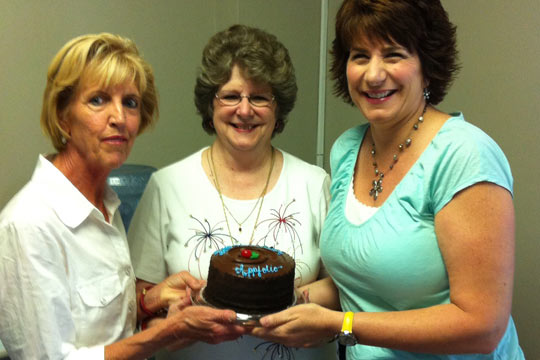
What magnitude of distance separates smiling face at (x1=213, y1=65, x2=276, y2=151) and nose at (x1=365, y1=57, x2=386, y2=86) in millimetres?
420

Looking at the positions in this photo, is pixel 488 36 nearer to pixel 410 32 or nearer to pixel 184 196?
pixel 410 32

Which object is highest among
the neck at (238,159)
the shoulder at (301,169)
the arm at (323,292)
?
the neck at (238,159)

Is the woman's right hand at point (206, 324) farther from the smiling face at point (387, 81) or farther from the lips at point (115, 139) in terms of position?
the smiling face at point (387, 81)

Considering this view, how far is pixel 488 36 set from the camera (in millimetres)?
2297

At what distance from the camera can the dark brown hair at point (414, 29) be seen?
134 cm

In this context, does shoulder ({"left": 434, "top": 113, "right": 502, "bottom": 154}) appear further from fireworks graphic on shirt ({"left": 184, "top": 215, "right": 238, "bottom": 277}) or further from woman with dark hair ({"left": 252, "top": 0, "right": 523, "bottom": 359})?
fireworks graphic on shirt ({"left": 184, "top": 215, "right": 238, "bottom": 277})

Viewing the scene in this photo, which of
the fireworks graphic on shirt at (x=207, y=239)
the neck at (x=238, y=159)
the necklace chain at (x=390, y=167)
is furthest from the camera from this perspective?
the neck at (x=238, y=159)

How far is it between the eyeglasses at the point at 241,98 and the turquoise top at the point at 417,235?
20.1 inches

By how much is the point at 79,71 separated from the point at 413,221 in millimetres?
945

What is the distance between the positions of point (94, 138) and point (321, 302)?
2.77 ft

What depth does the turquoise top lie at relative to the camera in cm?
121

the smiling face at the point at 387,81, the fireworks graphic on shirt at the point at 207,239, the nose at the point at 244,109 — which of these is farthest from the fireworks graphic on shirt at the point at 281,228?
the smiling face at the point at 387,81

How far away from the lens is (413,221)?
50.7 inches

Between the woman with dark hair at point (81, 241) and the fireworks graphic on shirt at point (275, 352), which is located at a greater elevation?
the woman with dark hair at point (81, 241)
